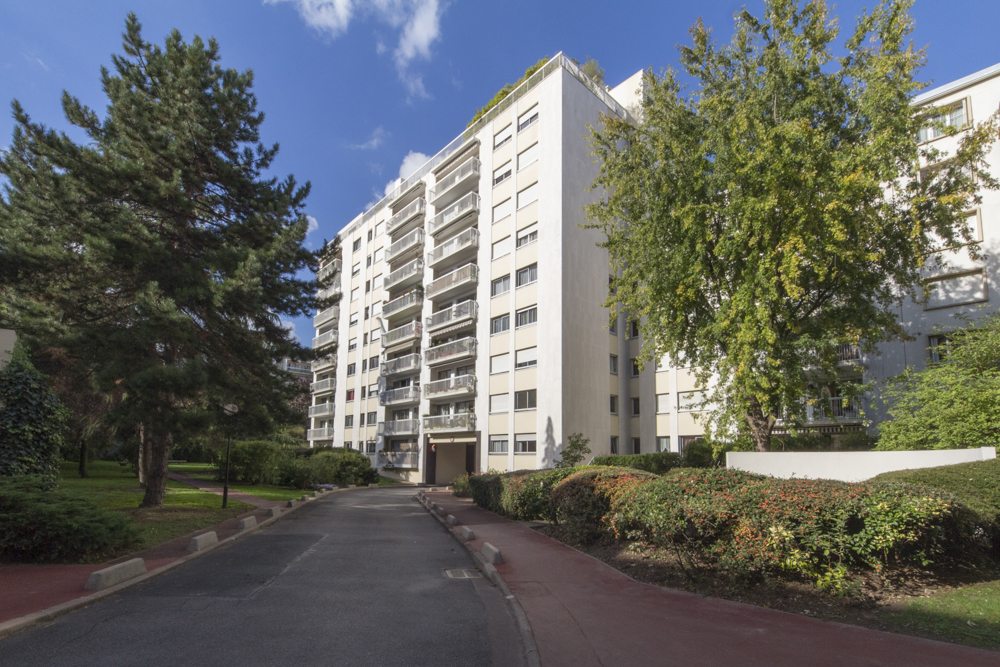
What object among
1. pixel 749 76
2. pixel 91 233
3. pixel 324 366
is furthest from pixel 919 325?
pixel 324 366

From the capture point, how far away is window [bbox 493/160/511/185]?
35688 mm

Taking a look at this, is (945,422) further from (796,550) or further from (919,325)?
(796,550)

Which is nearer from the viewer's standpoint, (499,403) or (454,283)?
(499,403)

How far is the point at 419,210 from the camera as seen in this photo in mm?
44406

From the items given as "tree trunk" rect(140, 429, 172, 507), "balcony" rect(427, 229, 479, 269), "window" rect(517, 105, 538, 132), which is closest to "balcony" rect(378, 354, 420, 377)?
"balcony" rect(427, 229, 479, 269)

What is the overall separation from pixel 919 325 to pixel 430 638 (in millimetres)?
23362

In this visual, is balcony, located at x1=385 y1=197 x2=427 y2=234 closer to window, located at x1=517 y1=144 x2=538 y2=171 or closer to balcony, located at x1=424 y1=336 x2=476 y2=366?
window, located at x1=517 y1=144 x2=538 y2=171

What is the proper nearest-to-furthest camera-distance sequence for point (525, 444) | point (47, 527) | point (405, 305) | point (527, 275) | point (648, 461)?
point (47, 527), point (648, 461), point (525, 444), point (527, 275), point (405, 305)

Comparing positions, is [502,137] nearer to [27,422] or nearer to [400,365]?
[400,365]

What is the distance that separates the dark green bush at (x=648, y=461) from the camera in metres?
25.6

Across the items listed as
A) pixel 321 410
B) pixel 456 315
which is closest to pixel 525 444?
pixel 456 315

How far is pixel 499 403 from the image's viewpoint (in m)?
33.1

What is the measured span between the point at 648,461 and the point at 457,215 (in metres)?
21.4

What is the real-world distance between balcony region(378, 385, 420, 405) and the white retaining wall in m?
28.6
